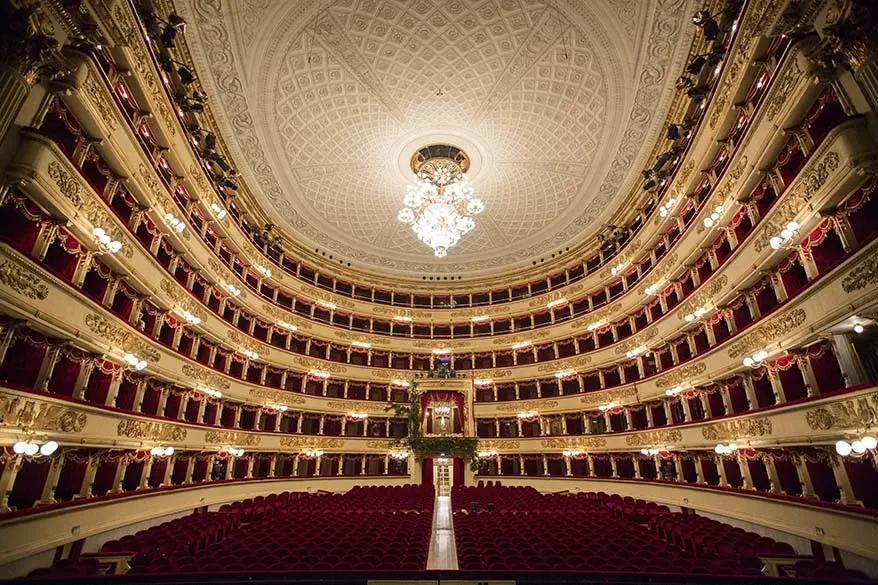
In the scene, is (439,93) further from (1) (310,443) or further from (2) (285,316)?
(1) (310,443)

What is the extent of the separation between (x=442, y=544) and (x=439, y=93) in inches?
675

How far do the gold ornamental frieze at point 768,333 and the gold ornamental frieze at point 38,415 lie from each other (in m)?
18.0

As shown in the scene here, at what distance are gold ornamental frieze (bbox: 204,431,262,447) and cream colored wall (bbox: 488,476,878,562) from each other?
61.5ft

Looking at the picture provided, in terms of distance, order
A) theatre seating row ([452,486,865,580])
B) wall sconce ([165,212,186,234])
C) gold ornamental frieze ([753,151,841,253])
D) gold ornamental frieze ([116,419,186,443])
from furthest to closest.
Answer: wall sconce ([165,212,186,234]) < gold ornamental frieze ([116,419,186,443]) < gold ornamental frieze ([753,151,841,253]) < theatre seating row ([452,486,865,580])

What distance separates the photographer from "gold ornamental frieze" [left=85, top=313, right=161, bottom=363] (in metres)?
10.8

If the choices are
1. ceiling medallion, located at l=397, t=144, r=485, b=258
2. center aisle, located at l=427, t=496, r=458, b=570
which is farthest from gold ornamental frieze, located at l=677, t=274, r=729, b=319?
center aisle, located at l=427, t=496, r=458, b=570

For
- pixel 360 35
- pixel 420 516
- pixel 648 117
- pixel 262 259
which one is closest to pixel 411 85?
pixel 360 35

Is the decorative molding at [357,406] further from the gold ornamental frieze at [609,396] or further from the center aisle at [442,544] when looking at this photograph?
the gold ornamental frieze at [609,396]

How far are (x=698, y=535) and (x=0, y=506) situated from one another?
15372 millimetres

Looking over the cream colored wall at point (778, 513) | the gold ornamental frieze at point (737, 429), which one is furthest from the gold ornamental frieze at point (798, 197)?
the cream colored wall at point (778, 513)

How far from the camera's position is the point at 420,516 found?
1204 cm

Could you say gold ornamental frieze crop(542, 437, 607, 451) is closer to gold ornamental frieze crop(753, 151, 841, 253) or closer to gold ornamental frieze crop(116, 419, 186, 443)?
gold ornamental frieze crop(753, 151, 841, 253)

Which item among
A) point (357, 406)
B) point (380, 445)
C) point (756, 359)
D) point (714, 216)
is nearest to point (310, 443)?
point (357, 406)

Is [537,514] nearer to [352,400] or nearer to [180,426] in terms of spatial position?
[180,426]
